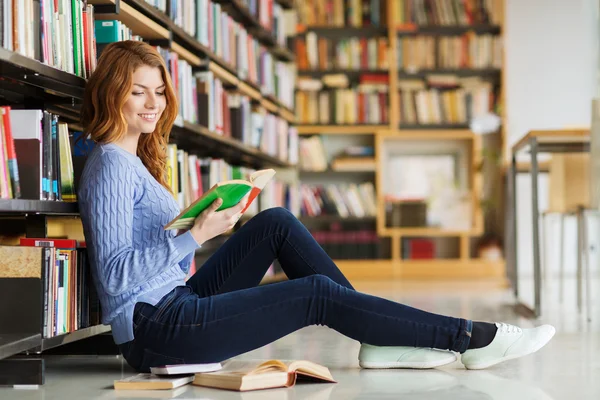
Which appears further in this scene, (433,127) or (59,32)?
(433,127)

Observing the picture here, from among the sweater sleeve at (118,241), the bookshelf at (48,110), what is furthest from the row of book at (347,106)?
the sweater sleeve at (118,241)

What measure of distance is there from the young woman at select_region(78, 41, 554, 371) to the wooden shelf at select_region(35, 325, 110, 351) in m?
0.16

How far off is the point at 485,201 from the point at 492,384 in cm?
484

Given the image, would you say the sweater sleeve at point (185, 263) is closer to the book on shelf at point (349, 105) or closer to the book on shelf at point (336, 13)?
the book on shelf at point (349, 105)

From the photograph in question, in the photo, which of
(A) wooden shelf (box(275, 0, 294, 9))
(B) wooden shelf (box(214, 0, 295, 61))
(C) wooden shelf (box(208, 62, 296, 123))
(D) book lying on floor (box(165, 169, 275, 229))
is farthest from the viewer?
(A) wooden shelf (box(275, 0, 294, 9))

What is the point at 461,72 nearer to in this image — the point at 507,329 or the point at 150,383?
the point at 507,329

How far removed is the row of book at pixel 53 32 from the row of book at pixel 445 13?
4918 millimetres

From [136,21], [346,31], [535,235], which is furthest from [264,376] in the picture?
[346,31]

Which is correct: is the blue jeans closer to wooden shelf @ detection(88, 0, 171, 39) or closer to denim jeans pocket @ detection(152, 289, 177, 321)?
denim jeans pocket @ detection(152, 289, 177, 321)

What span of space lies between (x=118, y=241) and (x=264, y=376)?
0.46m

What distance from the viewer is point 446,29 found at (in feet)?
23.6

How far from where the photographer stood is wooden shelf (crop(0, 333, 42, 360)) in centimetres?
190

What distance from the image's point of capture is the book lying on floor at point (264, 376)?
6.74ft

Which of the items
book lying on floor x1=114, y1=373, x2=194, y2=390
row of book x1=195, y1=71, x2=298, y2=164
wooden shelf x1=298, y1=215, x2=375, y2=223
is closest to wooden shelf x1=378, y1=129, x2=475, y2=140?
wooden shelf x1=298, y1=215, x2=375, y2=223
